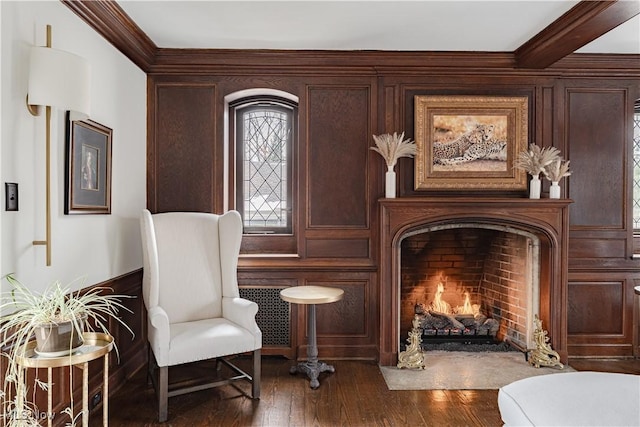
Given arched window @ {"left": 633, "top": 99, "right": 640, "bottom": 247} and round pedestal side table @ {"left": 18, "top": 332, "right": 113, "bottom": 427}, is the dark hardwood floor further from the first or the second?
arched window @ {"left": 633, "top": 99, "right": 640, "bottom": 247}

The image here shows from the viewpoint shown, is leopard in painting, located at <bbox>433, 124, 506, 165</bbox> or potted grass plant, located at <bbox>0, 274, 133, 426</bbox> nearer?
potted grass plant, located at <bbox>0, 274, 133, 426</bbox>

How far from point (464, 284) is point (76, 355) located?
11.4ft

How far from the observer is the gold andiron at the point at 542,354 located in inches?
146

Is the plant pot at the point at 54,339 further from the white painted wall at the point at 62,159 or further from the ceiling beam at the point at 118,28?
the ceiling beam at the point at 118,28

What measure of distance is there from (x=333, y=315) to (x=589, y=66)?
3.03m

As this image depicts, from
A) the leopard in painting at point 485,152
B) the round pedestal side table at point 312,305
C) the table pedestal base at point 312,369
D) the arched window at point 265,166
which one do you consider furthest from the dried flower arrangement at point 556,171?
the table pedestal base at point 312,369

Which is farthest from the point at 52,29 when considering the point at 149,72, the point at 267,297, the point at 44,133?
the point at 267,297

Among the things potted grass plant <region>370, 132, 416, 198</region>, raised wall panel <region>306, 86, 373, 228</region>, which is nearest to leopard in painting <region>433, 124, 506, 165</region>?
potted grass plant <region>370, 132, 416, 198</region>

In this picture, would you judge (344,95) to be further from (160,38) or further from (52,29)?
(52,29)

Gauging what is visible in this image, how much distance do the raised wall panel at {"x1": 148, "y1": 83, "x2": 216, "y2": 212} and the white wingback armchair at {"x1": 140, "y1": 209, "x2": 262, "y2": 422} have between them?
16.9 inches

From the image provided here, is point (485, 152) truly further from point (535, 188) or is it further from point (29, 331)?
point (29, 331)

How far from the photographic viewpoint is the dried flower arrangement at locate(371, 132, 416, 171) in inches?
147

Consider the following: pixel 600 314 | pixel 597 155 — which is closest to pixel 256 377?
pixel 600 314

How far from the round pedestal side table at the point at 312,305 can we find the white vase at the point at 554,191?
192cm
